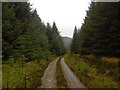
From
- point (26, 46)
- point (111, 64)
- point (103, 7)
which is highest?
point (103, 7)

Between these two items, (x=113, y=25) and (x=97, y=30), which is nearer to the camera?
(x=113, y=25)

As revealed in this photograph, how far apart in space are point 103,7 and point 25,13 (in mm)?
12844

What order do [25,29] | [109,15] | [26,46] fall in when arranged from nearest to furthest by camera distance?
[26,46], [109,15], [25,29]

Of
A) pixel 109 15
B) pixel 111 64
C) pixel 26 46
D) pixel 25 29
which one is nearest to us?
pixel 111 64

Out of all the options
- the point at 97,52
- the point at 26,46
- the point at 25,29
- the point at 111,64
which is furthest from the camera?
the point at 25,29

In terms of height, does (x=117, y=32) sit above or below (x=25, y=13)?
below

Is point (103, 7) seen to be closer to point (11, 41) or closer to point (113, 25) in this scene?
point (113, 25)

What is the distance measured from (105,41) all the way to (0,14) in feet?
41.4

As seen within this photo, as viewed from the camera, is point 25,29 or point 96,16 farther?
point 25,29

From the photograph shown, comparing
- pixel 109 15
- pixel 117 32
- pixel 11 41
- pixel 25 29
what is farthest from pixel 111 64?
pixel 25 29

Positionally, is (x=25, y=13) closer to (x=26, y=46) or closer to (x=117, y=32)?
(x=26, y=46)

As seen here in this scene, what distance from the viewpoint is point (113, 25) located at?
31.5m

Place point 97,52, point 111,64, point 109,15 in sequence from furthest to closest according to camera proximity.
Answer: point 97,52 < point 109,15 < point 111,64

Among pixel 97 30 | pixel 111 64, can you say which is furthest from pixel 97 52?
pixel 111 64
